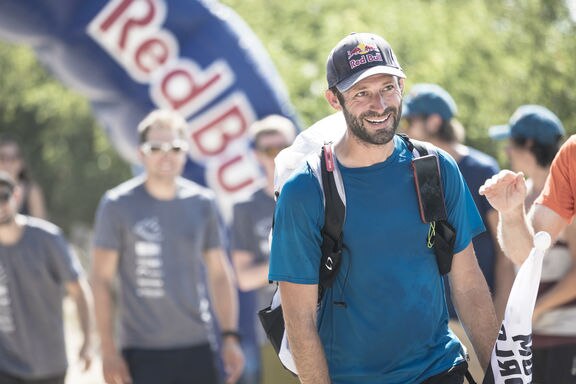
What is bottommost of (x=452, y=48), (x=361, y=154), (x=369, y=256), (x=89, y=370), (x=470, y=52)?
(x=89, y=370)

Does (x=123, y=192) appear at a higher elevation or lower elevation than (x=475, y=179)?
higher

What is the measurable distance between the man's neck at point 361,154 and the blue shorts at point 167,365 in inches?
110

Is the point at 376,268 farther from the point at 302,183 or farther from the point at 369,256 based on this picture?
the point at 302,183

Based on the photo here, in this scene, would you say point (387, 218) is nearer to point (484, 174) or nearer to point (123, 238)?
point (484, 174)

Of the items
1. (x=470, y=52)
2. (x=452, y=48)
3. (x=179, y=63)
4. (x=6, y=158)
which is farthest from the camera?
(x=452, y=48)

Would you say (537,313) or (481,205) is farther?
(481,205)

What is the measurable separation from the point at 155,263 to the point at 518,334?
3003 mm

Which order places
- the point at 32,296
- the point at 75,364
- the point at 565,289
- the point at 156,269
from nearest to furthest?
the point at 565,289
the point at 156,269
the point at 32,296
the point at 75,364

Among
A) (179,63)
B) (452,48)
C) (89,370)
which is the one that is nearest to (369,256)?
(89,370)

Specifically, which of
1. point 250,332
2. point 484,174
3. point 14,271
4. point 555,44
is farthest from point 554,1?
point 14,271

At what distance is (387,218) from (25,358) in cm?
371

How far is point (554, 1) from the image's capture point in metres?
9.55

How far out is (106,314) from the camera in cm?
612

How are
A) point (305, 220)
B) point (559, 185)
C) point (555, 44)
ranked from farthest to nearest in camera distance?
point (555, 44) → point (559, 185) → point (305, 220)
